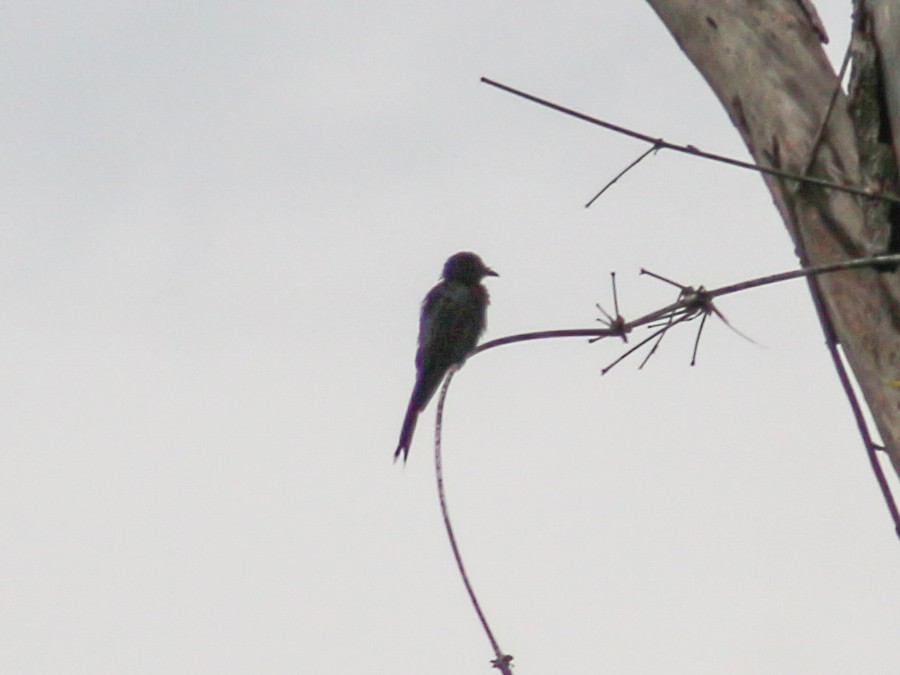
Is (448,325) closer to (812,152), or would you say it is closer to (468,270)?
(468,270)

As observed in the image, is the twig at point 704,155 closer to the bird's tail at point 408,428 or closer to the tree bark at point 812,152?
the tree bark at point 812,152

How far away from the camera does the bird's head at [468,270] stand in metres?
10.7

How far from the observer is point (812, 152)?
2.95 meters

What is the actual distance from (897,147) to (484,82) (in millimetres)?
849

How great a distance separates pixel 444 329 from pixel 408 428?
0.84 meters

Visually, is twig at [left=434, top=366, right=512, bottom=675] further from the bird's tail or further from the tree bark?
the bird's tail

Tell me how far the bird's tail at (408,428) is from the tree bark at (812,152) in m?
6.37

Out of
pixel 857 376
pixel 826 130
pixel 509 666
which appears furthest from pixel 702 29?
pixel 509 666

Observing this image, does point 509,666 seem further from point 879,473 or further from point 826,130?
point 826,130

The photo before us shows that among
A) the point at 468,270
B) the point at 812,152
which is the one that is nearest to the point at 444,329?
the point at 468,270

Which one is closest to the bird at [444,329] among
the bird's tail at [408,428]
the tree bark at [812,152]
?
the bird's tail at [408,428]

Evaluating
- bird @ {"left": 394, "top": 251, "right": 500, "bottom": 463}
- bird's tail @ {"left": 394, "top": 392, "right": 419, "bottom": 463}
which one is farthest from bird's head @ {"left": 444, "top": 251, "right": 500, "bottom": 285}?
bird's tail @ {"left": 394, "top": 392, "right": 419, "bottom": 463}

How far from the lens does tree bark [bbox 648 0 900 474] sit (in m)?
2.78

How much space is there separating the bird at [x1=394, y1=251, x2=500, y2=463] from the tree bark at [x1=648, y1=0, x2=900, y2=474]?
21.9ft
